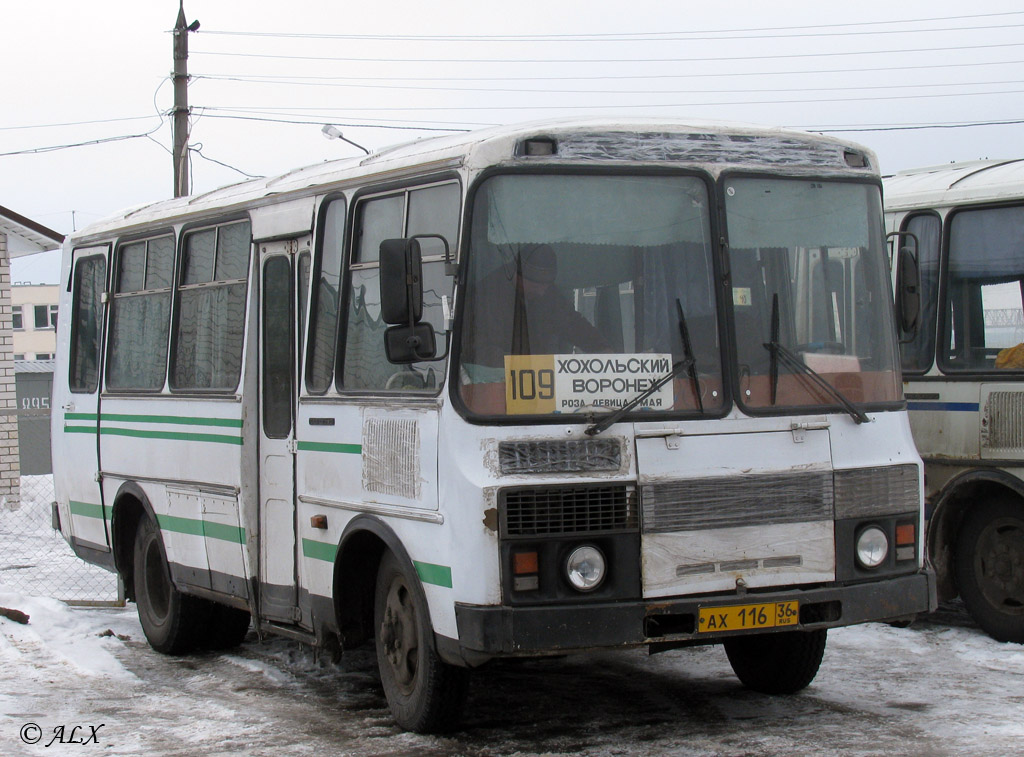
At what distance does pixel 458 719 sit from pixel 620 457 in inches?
59.6

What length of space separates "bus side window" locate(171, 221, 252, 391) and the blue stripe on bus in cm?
433

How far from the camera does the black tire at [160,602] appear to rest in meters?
9.66

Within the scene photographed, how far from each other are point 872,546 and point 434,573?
1995 millimetres

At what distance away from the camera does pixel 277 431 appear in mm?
8312

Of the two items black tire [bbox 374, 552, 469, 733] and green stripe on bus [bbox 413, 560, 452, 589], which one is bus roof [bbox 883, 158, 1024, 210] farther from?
green stripe on bus [bbox 413, 560, 452, 589]

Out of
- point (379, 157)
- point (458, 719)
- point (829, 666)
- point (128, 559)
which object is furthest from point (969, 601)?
point (128, 559)

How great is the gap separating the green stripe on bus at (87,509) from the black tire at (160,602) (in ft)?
1.29

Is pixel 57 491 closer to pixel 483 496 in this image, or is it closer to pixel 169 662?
pixel 169 662

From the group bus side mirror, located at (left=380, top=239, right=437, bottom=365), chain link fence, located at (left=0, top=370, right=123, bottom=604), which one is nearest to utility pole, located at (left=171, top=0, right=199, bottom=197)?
chain link fence, located at (left=0, top=370, right=123, bottom=604)

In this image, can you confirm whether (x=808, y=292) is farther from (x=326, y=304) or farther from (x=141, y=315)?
(x=141, y=315)

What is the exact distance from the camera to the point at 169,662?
9.48 meters

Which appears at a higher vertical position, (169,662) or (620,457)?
(620,457)

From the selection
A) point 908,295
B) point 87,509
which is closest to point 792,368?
point 908,295

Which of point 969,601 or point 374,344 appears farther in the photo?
point 969,601
